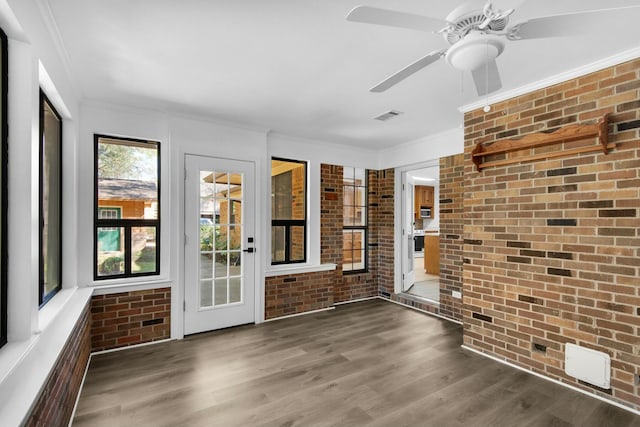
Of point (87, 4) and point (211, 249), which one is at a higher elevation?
point (87, 4)

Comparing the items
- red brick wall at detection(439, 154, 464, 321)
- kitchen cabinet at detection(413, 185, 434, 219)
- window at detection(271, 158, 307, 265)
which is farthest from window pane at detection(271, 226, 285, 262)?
kitchen cabinet at detection(413, 185, 434, 219)

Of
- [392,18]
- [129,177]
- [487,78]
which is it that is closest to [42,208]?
[129,177]

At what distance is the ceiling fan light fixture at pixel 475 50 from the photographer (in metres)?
1.41

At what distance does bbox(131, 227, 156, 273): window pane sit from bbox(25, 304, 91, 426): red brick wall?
0.74 m

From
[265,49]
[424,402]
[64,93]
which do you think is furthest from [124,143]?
[424,402]

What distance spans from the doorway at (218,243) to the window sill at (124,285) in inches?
11.1

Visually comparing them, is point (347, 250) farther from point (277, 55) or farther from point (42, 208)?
point (42, 208)

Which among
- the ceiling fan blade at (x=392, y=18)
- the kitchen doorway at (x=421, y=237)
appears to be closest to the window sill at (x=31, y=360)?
the ceiling fan blade at (x=392, y=18)

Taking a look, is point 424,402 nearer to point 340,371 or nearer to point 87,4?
point 340,371

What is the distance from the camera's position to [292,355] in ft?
10.4

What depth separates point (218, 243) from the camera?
152 inches

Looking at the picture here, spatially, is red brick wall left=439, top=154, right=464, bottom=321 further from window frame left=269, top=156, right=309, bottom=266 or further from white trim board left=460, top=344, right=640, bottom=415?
window frame left=269, top=156, right=309, bottom=266

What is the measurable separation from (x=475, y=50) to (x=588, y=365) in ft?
8.13

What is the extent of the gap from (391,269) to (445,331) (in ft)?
5.09
